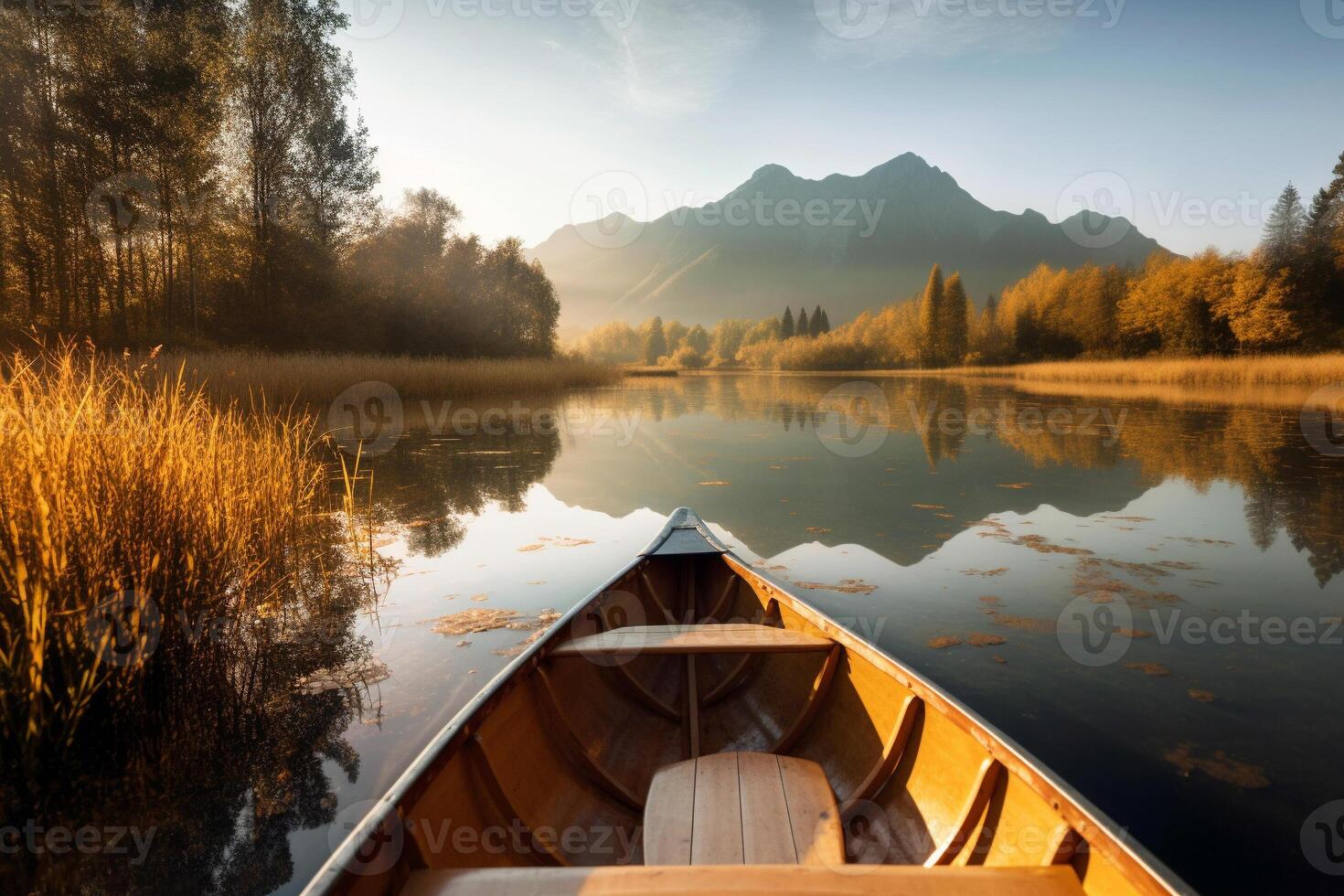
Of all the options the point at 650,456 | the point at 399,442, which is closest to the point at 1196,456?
the point at 650,456

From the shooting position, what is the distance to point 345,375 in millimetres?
15633

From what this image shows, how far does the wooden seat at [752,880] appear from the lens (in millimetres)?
1625

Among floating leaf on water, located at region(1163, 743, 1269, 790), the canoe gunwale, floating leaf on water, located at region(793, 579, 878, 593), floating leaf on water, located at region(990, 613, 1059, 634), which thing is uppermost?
the canoe gunwale

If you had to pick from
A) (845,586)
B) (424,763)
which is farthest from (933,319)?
(424,763)

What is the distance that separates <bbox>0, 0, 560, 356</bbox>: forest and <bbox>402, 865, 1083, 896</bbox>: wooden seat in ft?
54.4

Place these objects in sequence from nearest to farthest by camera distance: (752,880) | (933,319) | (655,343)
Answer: (752,880), (933,319), (655,343)

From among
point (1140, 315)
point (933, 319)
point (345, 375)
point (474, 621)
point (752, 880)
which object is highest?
point (933, 319)

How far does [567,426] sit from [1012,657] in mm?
13663

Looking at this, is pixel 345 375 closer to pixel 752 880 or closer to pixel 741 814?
pixel 741 814

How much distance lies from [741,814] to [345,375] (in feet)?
51.6

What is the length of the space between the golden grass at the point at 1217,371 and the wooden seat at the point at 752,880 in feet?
84.4

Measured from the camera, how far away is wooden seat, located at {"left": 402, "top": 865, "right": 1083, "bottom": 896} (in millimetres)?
1625

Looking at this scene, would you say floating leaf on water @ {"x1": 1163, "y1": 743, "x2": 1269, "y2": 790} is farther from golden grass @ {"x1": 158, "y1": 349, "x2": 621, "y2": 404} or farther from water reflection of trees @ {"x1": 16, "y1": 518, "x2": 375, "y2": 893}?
Result: golden grass @ {"x1": 158, "y1": 349, "x2": 621, "y2": 404}

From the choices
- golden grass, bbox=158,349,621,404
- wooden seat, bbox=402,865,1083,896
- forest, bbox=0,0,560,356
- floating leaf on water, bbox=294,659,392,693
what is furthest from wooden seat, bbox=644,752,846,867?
forest, bbox=0,0,560,356
